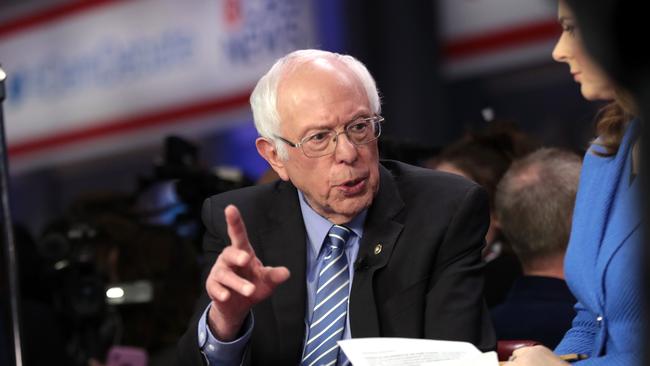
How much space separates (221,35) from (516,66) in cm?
216

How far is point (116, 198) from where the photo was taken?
4734mm

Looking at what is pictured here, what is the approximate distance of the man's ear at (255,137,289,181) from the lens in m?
2.32

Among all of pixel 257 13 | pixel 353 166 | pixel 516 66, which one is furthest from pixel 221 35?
pixel 353 166

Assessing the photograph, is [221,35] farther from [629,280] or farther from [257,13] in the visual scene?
[629,280]

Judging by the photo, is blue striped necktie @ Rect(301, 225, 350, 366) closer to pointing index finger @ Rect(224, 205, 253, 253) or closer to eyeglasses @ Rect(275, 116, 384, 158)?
eyeglasses @ Rect(275, 116, 384, 158)

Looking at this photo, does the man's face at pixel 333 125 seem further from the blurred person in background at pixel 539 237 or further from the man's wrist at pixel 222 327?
the blurred person in background at pixel 539 237

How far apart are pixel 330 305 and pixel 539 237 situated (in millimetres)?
859

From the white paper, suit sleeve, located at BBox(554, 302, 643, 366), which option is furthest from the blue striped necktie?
suit sleeve, located at BBox(554, 302, 643, 366)

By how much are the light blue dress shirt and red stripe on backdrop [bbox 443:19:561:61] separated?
127 inches

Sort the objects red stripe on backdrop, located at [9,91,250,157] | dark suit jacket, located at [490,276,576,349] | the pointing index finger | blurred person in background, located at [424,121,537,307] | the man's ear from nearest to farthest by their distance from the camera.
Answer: the pointing index finger
the man's ear
dark suit jacket, located at [490,276,576,349]
blurred person in background, located at [424,121,537,307]
red stripe on backdrop, located at [9,91,250,157]

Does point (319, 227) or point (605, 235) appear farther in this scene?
point (319, 227)

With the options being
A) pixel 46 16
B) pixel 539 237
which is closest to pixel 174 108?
pixel 46 16

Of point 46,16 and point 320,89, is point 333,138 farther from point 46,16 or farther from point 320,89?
point 46,16

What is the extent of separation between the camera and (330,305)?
2146 millimetres
